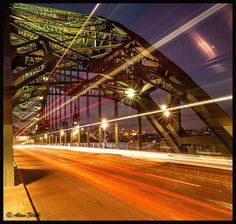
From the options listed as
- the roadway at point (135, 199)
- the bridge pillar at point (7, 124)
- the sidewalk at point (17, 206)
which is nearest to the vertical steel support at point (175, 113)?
the roadway at point (135, 199)

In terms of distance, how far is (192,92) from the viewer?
2772cm

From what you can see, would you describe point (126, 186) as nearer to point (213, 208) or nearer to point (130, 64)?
point (213, 208)

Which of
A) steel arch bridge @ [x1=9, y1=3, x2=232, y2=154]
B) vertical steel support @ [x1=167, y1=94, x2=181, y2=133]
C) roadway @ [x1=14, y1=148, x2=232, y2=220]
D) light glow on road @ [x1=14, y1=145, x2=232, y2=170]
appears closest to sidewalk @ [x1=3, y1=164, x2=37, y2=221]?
roadway @ [x1=14, y1=148, x2=232, y2=220]

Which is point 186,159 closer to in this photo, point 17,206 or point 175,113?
point 175,113

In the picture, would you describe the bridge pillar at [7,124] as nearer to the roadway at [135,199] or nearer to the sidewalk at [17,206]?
the sidewalk at [17,206]

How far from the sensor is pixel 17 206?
8125 millimetres

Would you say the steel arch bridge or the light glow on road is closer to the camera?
the light glow on road

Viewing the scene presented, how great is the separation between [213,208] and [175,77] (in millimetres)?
21648

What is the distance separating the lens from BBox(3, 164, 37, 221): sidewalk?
7031 mm

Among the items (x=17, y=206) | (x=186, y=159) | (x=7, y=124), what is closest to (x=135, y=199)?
(x=17, y=206)

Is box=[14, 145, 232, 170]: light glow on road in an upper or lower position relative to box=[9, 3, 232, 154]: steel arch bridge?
lower

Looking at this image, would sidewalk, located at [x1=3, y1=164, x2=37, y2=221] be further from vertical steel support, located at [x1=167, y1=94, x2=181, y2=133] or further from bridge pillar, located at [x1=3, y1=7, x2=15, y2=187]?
vertical steel support, located at [x1=167, y1=94, x2=181, y2=133]

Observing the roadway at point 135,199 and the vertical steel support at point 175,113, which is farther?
the vertical steel support at point 175,113

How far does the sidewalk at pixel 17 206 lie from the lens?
23.1 ft
